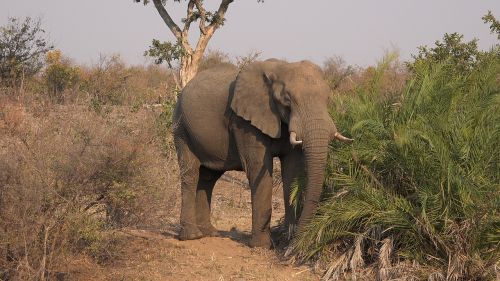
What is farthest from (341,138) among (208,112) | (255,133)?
(208,112)

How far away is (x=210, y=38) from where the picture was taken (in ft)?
63.8

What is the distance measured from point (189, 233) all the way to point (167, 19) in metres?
11.7

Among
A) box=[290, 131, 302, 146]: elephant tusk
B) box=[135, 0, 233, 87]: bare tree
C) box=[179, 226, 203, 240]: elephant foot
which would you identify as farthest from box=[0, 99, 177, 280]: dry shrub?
box=[135, 0, 233, 87]: bare tree

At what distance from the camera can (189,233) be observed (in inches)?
360

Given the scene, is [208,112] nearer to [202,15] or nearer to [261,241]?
[261,241]

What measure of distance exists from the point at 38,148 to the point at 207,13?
1374 cm

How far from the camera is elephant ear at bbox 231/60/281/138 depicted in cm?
808

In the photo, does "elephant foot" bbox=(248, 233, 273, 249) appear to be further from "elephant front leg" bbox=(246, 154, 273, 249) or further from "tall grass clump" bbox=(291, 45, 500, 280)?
"tall grass clump" bbox=(291, 45, 500, 280)

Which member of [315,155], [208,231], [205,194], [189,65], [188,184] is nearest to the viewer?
[315,155]

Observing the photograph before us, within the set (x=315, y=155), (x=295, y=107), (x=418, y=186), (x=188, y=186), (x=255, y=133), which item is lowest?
(x=188, y=186)

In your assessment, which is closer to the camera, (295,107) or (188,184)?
(295,107)

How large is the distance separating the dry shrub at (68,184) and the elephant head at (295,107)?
145cm

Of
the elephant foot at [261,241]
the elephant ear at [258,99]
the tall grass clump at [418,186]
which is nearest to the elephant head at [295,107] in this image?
the elephant ear at [258,99]

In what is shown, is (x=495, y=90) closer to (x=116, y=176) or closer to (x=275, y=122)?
(x=275, y=122)
